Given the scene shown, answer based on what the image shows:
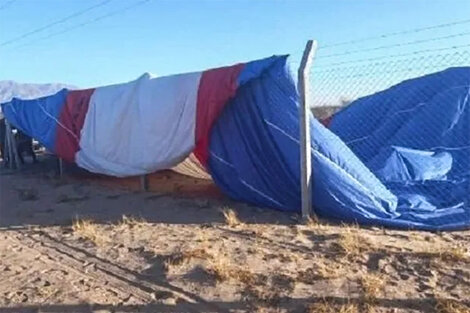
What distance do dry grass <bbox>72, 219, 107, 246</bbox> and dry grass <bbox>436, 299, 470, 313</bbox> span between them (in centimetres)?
352

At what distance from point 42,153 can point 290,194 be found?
1166 centimetres

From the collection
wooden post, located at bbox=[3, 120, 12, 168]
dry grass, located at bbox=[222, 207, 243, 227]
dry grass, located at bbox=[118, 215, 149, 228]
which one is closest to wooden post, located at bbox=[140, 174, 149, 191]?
dry grass, located at bbox=[118, 215, 149, 228]

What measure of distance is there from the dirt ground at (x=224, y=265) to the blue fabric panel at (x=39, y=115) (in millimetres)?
5028

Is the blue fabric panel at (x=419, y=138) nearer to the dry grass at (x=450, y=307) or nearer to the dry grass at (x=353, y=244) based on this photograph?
the dry grass at (x=353, y=244)

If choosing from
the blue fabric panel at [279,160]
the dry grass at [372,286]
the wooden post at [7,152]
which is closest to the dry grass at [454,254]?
the dry grass at [372,286]

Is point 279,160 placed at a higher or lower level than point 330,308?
higher

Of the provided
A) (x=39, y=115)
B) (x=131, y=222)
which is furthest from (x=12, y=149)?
(x=131, y=222)

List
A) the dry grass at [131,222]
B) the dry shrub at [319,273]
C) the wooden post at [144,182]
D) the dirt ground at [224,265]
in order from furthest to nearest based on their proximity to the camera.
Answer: the wooden post at [144,182] → the dry grass at [131,222] → the dry shrub at [319,273] → the dirt ground at [224,265]

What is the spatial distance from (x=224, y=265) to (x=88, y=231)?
2280 millimetres

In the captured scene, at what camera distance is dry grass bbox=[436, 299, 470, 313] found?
3.52 m

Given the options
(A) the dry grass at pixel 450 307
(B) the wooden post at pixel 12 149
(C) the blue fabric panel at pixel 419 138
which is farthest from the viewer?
(B) the wooden post at pixel 12 149

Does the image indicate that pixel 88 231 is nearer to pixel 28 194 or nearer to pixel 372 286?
pixel 372 286

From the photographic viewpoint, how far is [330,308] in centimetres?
360

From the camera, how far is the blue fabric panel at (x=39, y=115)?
11.9m
